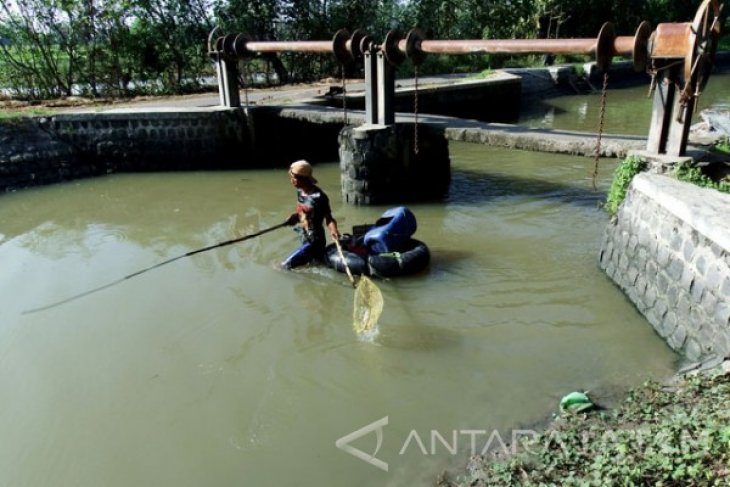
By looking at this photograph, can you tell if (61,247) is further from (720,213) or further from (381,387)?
(720,213)

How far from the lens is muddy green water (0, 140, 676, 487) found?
4.04m

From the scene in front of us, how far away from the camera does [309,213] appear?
6.55 meters

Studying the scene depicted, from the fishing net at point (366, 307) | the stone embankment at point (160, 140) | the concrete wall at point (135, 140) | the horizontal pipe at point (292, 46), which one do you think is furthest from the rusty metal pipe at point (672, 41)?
the concrete wall at point (135, 140)

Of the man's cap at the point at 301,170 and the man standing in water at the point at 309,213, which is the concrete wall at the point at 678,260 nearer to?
the man standing in water at the point at 309,213

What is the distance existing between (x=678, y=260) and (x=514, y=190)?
5.04m


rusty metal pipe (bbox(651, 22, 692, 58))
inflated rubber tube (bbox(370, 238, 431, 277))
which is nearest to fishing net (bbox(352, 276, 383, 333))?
inflated rubber tube (bbox(370, 238, 431, 277))

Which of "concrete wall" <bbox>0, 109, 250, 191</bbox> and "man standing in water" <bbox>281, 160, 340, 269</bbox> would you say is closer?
"man standing in water" <bbox>281, 160, 340, 269</bbox>

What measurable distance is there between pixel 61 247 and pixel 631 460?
26.6 feet

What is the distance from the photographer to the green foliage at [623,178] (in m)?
6.07

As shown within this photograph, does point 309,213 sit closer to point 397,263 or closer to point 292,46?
point 397,263

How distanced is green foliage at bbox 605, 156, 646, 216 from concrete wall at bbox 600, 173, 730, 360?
229 mm

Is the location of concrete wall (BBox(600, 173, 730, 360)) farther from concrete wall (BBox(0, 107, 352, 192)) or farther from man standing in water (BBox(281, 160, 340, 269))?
concrete wall (BBox(0, 107, 352, 192))

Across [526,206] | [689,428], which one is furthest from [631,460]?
[526,206]

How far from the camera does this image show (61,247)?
27.4 feet
